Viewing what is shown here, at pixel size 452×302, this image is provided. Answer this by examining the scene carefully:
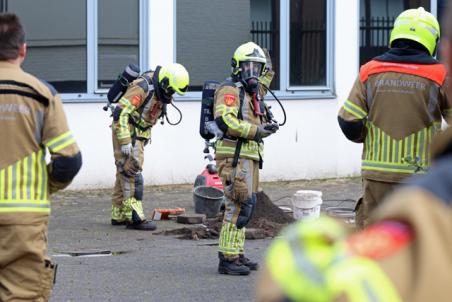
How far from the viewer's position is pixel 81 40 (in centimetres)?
1477

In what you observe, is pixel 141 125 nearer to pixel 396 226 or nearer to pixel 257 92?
pixel 257 92

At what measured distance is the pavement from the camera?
823cm

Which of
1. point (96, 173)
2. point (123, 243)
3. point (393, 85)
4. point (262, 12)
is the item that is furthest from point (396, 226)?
point (262, 12)

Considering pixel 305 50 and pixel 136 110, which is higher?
pixel 305 50

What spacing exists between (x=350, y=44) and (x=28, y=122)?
11723 millimetres

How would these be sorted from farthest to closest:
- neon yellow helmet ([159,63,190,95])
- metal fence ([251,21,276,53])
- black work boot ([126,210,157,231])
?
metal fence ([251,21,276,53])
black work boot ([126,210,157,231])
neon yellow helmet ([159,63,190,95])

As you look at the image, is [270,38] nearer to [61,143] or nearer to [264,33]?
[264,33]

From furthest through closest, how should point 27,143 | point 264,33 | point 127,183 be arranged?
1. point 264,33
2. point 127,183
3. point 27,143

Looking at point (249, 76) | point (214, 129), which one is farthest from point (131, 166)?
point (249, 76)

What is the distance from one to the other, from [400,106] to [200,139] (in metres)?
8.84

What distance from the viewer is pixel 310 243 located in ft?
5.31

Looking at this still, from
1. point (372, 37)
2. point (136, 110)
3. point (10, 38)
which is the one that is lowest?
point (136, 110)

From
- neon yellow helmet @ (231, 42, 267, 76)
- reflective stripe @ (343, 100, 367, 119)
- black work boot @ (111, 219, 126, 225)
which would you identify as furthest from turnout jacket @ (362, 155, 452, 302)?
black work boot @ (111, 219, 126, 225)

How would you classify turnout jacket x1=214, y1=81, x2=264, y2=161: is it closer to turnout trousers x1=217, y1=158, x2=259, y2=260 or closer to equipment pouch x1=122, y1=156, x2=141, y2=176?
turnout trousers x1=217, y1=158, x2=259, y2=260
